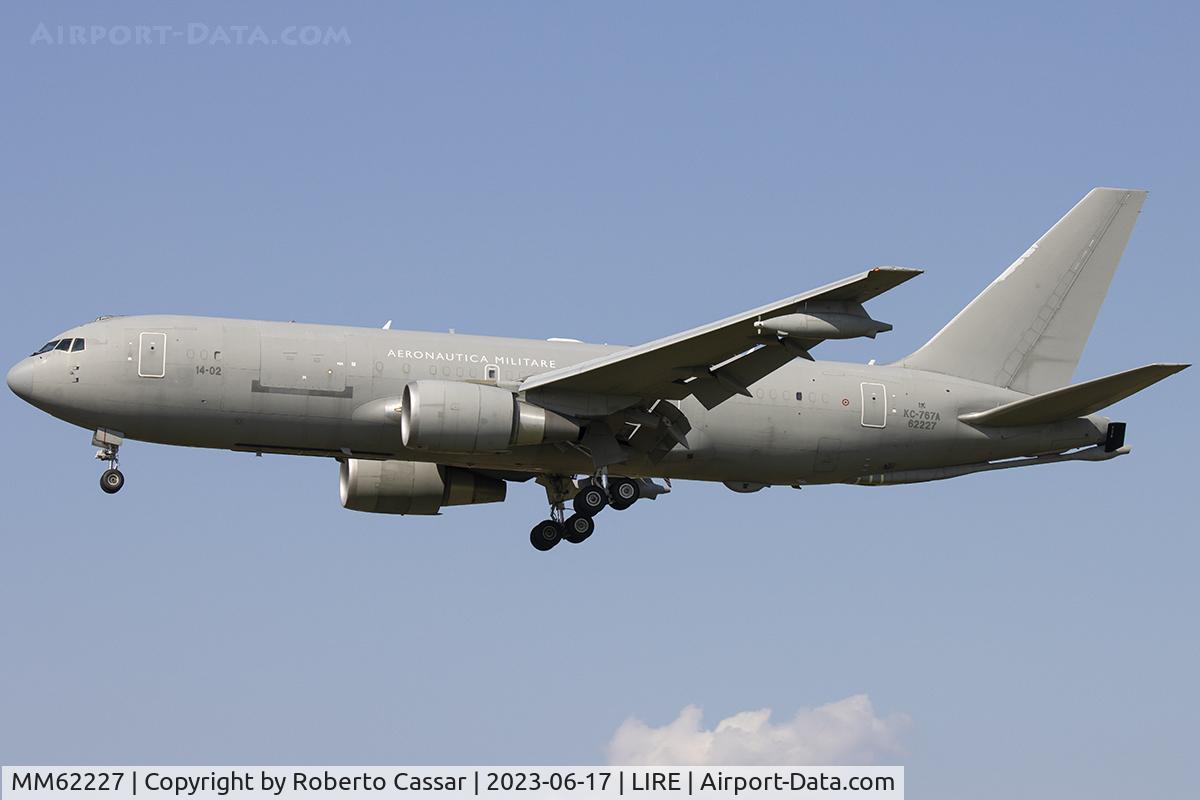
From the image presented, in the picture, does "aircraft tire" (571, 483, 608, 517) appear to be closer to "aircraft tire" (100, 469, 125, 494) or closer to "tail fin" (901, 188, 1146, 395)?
"tail fin" (901, 188, 1146, 395)

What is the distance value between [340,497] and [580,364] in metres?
8.12

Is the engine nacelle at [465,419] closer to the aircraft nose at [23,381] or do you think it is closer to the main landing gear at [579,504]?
the main landing gear at [579,504]

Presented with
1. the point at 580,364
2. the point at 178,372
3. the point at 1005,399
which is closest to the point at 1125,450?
the point at 1005,399

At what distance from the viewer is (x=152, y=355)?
40344 millimetres

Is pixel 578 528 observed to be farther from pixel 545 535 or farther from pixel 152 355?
pixel 152 355

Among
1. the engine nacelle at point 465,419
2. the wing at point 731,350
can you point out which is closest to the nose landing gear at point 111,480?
the engine nacelle at point 465,419

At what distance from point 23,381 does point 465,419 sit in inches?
373

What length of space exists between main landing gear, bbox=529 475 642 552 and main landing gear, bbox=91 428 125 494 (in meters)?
10.3

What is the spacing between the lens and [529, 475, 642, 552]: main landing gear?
148ft

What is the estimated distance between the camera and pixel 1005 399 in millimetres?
46188

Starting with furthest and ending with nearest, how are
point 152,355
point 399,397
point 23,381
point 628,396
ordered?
point 628,396 < point 399,397 < point 23,381 < point 152,355

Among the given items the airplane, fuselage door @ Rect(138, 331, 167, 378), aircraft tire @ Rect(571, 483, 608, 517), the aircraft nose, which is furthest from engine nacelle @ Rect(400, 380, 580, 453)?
the aircraft nose

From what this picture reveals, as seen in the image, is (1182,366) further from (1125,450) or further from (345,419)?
(345,419)

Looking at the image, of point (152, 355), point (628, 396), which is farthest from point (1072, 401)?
point (152, 355)
